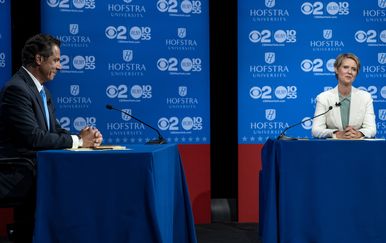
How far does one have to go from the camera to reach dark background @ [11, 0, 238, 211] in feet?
17.4

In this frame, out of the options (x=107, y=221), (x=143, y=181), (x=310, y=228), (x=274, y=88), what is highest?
(x=274, y=88)

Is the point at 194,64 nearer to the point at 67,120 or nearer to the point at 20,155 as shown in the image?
the point at 67,120

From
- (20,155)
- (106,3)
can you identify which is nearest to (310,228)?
(20,155)

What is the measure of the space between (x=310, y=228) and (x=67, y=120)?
105 inches

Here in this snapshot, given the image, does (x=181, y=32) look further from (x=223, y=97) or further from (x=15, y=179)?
(x=15, y=179)

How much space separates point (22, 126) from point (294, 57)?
10.6ft

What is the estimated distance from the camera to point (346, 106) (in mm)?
4309

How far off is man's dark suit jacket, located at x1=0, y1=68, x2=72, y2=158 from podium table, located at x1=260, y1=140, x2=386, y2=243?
146cm

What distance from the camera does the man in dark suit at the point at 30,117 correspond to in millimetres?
2646

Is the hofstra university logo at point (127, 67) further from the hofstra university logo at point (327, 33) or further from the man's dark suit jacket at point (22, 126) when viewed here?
the man's dark suit jacket at point (22, 126)

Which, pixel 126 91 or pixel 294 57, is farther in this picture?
pixel 294 57

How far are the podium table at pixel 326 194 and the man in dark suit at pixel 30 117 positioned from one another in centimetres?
131

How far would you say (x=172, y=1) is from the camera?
16.4 feet

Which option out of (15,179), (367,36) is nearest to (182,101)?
(367,36)
